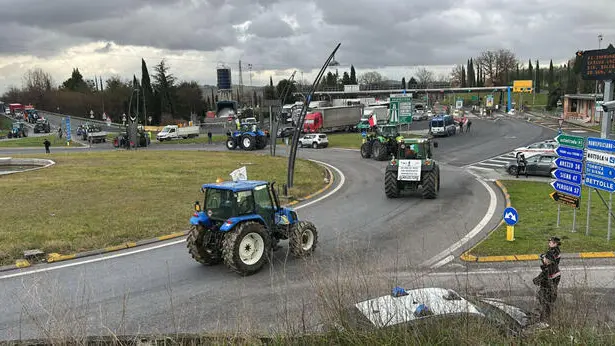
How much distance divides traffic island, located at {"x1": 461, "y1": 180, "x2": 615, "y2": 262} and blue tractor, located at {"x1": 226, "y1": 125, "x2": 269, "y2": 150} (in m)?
29.4

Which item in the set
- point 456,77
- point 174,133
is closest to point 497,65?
point 456,77

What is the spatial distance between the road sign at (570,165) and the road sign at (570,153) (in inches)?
4.5

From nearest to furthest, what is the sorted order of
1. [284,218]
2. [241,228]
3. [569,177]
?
[241,228]
[284,218]
[569,177]

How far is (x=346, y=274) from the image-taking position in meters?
6.04

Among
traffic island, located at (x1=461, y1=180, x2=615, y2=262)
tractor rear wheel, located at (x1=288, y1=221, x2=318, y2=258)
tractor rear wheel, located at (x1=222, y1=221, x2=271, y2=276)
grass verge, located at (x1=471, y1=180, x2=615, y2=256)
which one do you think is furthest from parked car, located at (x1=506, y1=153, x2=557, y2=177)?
tractor rear wheel, located at (x1=222, y1=221, x2=271, y2=276)

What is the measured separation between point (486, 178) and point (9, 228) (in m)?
22.5

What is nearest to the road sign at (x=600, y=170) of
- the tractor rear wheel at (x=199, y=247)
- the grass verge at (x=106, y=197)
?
the tractor rear wheel at (x=199, y=247)

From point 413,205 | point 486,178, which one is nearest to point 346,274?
point 413,205

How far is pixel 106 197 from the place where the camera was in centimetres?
2020

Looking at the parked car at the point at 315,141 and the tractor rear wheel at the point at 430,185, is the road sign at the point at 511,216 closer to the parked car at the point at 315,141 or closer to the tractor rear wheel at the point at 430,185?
the tractor rear wheel at the point at 430,185

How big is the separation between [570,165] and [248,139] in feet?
112

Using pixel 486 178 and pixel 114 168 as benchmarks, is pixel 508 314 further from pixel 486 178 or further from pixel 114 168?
pixel 114 168

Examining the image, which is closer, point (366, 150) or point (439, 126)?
point (366, 150)

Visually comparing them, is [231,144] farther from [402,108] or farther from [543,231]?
[543,231]
